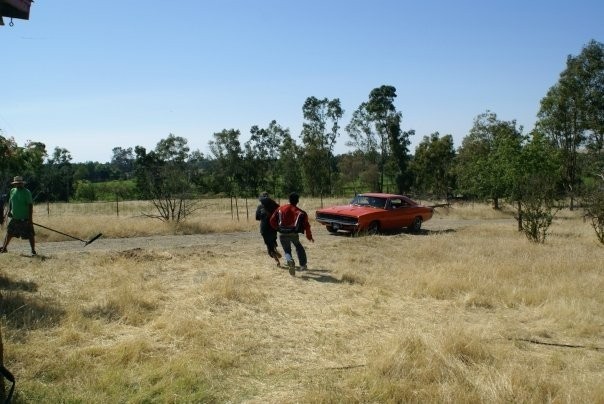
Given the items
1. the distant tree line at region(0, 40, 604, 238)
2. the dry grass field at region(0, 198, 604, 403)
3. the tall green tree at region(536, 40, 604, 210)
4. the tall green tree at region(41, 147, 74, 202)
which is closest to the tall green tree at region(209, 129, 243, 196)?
the distant tree line at region(0, 40, 604, 238)

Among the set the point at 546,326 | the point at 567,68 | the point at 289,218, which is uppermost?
the point at 567,68

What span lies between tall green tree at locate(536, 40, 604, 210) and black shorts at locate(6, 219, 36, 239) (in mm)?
33000

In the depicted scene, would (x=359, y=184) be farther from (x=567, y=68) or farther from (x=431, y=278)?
(x=431, y=278)

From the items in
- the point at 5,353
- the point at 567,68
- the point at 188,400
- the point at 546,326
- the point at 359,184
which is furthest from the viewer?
the point at 359,184

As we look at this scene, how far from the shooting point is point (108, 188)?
6675 centimetres

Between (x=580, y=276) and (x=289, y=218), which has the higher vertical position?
(x=289, y=218)

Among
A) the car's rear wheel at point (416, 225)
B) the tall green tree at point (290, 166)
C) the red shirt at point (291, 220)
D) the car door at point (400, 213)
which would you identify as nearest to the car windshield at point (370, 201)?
the car door at point (400, 213)

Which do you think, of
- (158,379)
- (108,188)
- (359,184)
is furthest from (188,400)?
(108,188)

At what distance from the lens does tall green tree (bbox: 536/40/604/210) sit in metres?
35.0

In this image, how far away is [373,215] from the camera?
656 inches

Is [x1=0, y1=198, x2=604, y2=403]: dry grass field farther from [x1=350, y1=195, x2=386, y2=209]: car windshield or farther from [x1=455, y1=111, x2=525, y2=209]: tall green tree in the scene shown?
[x1=455, y1=111, x2=525, y2=209]: tall green tree

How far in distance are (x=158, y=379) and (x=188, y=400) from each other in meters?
0.51

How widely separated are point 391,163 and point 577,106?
16.9 meters

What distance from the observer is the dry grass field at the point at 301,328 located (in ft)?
14.5
